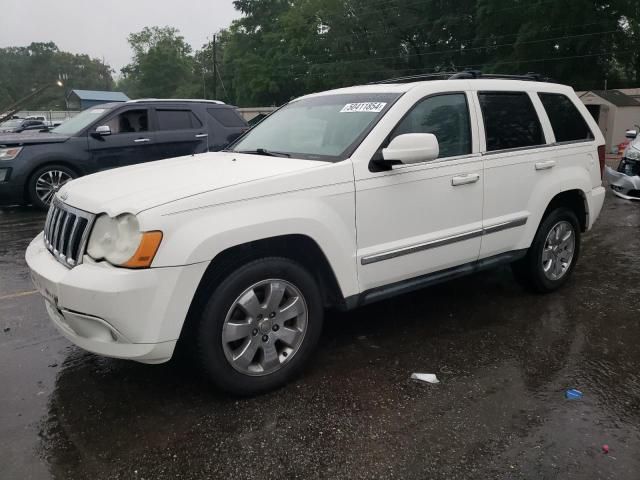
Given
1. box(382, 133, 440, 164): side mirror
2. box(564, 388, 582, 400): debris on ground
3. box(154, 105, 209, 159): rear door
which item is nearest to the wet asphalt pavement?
box(564, 388, 582, 400): debris on ground

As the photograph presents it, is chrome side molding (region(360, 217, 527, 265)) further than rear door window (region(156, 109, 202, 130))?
No

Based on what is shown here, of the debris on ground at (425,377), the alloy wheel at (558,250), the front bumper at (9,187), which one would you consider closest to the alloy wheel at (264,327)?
the debris on ground at (425,377)

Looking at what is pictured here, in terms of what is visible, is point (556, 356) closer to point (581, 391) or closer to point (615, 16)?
point (581, 391)

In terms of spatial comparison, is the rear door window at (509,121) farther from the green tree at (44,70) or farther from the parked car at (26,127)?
the green tree at (44,70)

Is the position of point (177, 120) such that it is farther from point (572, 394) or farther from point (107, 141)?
point (572, 394)

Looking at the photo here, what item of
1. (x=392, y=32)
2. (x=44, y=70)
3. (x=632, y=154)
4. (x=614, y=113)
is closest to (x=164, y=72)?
(x=44, y=70)

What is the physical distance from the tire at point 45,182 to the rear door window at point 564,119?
726cm

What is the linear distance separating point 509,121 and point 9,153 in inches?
299

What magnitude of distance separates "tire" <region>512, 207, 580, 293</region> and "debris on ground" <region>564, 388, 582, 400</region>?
63.6 inches

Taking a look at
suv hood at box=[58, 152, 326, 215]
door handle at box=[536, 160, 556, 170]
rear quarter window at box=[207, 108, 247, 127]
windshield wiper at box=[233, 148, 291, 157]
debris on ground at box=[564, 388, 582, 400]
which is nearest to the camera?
suv hood at box=[58, 152, 326, 215]

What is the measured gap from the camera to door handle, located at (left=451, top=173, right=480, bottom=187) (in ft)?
12.7

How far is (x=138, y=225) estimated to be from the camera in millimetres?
2730

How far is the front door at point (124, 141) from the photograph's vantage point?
912 centimetres

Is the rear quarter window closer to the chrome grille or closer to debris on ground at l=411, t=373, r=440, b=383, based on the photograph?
the chrome grille
